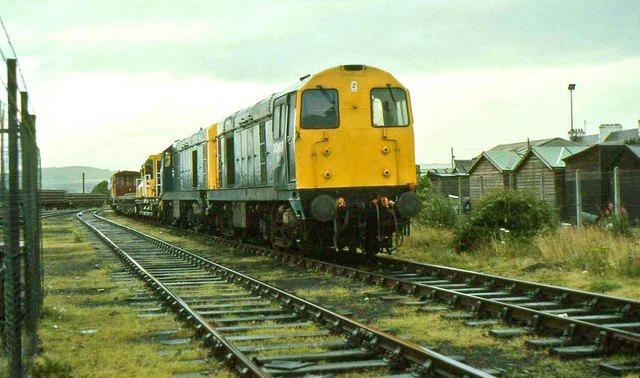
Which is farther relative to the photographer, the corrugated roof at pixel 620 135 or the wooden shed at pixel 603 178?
the corrugated roof at pixel 620 135

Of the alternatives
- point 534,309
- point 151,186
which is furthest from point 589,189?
point 151,186

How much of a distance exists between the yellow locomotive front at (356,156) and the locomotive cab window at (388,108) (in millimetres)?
20

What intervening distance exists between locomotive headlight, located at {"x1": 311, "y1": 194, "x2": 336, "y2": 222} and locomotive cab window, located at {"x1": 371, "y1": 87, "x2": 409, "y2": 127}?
1959mm

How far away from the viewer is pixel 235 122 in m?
20.8

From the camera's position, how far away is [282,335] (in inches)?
316

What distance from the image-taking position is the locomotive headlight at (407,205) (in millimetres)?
14352

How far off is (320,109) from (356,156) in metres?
1.14

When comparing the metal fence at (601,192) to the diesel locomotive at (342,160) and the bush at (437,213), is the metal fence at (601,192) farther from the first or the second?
the diesel locomotive at (342,160)

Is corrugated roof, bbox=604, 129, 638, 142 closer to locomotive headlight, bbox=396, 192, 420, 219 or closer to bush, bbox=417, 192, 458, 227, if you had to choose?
bush, bbox=417, 192, 458, 227

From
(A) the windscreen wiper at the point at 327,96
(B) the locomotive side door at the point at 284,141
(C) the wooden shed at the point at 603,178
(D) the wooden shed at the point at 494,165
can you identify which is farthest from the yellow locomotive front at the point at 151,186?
(A) the windscreen wiper at the point at 327,96

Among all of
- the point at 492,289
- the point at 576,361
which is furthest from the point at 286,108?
the point at 576,361

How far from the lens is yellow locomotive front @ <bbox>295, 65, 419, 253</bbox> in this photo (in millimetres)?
14359

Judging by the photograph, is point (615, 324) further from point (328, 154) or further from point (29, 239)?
point (328, 154)

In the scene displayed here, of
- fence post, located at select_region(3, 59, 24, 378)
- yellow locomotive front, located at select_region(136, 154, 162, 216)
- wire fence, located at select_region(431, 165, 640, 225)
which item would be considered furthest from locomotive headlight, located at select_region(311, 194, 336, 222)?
yellow locomotive front, located at select_region(136, 154, 162, 216)
